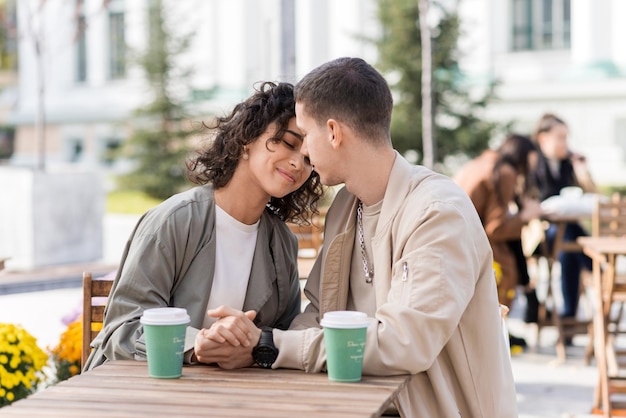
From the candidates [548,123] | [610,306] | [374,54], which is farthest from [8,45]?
[610,306]

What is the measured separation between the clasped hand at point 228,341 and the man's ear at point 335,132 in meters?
0.47

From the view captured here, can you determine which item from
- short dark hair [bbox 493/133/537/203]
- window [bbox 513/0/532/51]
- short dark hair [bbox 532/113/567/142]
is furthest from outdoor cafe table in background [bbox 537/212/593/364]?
window [bbox 513/0/532/51]

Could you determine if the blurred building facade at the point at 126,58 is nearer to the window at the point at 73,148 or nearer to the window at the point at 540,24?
the window at the point at 73,148

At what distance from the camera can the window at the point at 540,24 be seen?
19422 millimetres

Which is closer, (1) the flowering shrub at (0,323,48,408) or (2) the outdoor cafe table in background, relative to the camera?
(1) the flowering shrub at (0,323,48,408)

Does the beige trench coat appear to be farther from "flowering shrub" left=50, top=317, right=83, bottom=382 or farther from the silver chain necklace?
"flowering shrub" left=50, top=317, right=83, bottom=382

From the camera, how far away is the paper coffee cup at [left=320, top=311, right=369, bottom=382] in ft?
6.73

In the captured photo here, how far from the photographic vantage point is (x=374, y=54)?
19.4 meters

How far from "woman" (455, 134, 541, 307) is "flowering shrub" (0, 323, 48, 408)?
3.32 meters

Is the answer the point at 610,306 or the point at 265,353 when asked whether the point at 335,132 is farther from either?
the point at 610,306

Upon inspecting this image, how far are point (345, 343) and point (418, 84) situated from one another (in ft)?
40.7

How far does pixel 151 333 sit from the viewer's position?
2139mm

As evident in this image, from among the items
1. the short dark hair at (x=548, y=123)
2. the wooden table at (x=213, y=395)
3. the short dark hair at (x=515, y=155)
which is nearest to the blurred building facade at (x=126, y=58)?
the short dark hair at (x=548, y=123)

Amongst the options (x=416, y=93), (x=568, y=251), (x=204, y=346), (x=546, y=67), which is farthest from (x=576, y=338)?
(x=546, y=67)
